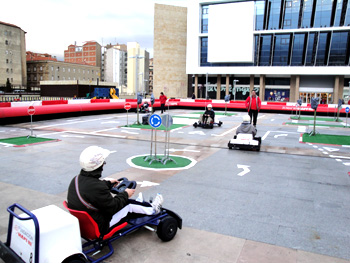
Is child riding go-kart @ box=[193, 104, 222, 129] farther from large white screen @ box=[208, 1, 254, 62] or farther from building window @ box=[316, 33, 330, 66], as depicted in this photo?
building window @ box=[316, 33, 330, 66]

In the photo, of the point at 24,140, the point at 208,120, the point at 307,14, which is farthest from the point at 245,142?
the point at 307,14

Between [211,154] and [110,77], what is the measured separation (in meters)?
108

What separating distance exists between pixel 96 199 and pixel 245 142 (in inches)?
360

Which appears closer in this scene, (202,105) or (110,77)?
(202,105)

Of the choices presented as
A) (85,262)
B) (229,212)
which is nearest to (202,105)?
(229,212)

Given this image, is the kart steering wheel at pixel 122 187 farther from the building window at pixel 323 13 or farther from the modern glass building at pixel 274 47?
the building window at pixel 323 13

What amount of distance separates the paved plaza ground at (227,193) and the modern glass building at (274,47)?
46183 mm

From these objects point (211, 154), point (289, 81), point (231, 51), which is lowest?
point (211, 154)

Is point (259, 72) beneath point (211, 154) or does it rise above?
above

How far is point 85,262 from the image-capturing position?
3459 millimetres

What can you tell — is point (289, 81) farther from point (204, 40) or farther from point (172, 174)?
point (172, 174)

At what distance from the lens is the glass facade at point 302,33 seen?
174 feet

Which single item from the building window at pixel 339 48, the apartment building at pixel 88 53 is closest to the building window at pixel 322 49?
the building window at pixel 339 48

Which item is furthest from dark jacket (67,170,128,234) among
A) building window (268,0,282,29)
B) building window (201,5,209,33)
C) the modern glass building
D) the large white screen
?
building window (201,5,209,33)
